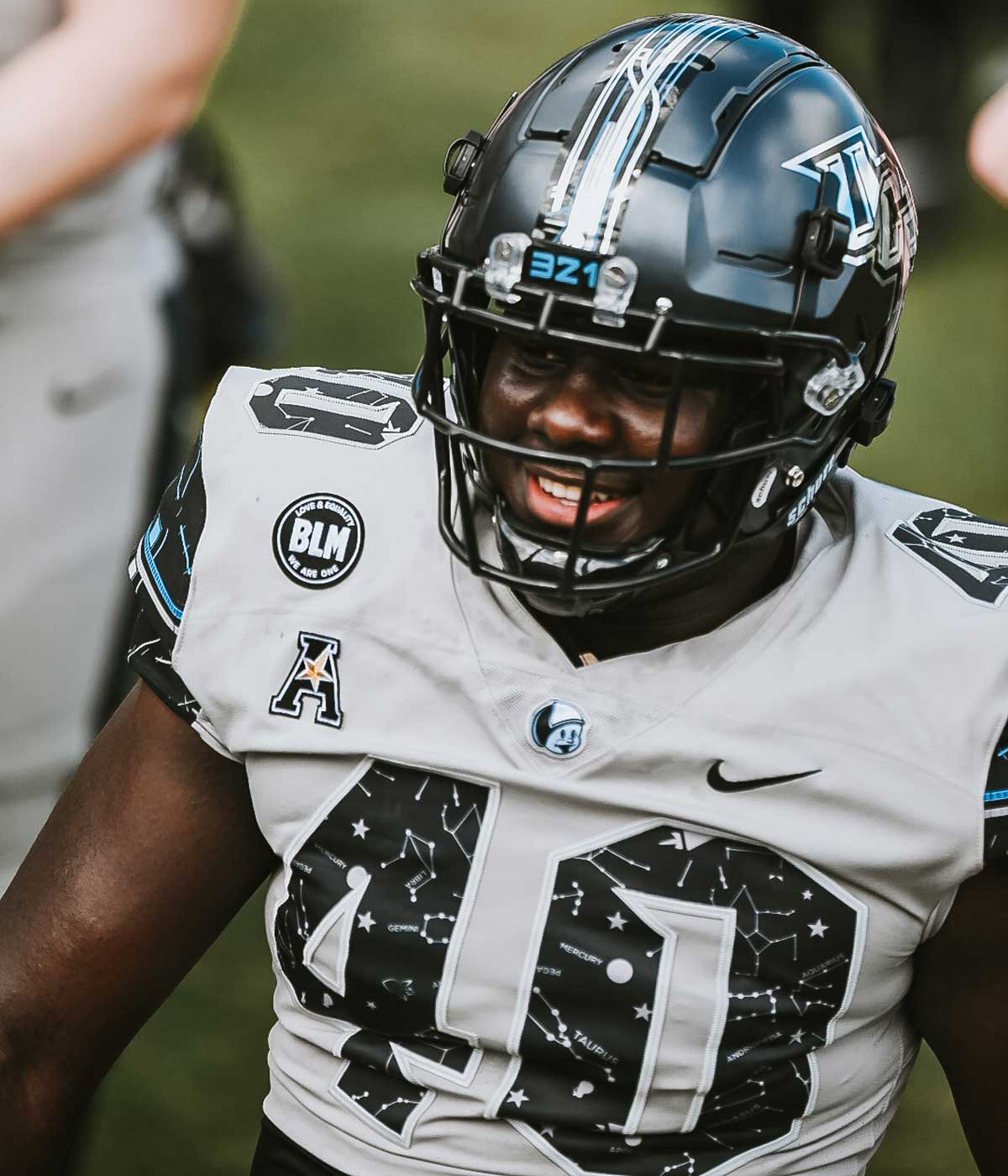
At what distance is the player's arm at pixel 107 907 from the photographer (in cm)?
183

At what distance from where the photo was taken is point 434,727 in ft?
5.66

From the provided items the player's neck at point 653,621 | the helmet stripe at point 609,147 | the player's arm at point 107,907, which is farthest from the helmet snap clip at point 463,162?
the player's arm at point 107,907

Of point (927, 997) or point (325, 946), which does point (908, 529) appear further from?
point (325, 946)

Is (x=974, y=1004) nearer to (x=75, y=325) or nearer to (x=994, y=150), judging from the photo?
(x=994, y=150)

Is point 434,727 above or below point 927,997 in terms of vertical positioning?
above

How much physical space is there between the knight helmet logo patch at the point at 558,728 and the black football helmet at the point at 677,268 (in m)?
0.10

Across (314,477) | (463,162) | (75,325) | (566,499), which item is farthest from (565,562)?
(75,325)

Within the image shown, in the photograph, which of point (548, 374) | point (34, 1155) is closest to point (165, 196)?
point (548, 374)

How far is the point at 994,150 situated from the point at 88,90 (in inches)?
42.9

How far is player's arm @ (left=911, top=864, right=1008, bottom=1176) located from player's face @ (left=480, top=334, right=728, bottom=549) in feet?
1.43

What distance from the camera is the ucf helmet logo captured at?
167cm

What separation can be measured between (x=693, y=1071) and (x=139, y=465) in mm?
1314

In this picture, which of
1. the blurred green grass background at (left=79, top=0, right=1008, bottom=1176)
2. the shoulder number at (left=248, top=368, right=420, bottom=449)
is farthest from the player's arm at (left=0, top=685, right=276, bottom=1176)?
the blurred green grass background at (left=79, top=0, right=1008, bottom=1176)

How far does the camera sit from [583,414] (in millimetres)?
1627
